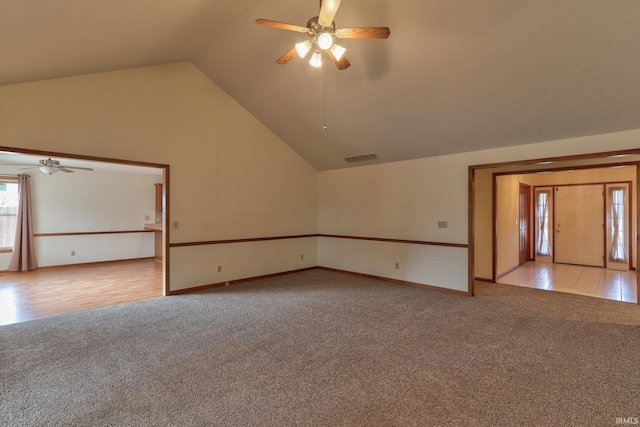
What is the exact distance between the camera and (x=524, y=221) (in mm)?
7684

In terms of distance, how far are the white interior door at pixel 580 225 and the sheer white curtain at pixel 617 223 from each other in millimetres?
169

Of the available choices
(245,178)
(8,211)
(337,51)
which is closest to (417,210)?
(245,178)

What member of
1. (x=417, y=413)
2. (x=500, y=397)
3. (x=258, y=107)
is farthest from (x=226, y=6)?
(x=500, y=397)

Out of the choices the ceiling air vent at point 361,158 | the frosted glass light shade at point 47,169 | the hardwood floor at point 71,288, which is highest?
the ceiling air vent at point 361,158

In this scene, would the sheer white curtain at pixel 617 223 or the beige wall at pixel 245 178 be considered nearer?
the beige wall at pixel 245 178

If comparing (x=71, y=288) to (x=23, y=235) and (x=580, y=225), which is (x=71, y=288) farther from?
(x=580, y=225)

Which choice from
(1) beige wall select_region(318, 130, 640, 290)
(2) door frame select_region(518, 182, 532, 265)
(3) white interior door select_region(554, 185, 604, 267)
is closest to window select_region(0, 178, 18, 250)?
(1) beige wall select_region(318, 130, 640, 290)

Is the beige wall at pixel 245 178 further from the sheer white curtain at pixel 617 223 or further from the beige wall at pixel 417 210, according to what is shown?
the sheer white curtain at pixel 617 223

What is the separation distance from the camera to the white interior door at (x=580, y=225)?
7.03 m

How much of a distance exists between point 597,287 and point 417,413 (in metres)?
5.34

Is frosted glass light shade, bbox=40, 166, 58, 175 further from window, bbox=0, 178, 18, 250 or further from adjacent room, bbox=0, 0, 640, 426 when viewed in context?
window, bbox=0, 178, 18, 250

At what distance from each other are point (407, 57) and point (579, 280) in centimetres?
561

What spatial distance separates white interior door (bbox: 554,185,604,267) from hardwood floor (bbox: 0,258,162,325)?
9367 millimetres

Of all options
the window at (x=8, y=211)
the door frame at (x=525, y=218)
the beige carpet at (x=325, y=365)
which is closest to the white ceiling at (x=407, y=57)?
the beige carpet at (x=325, y=365)
